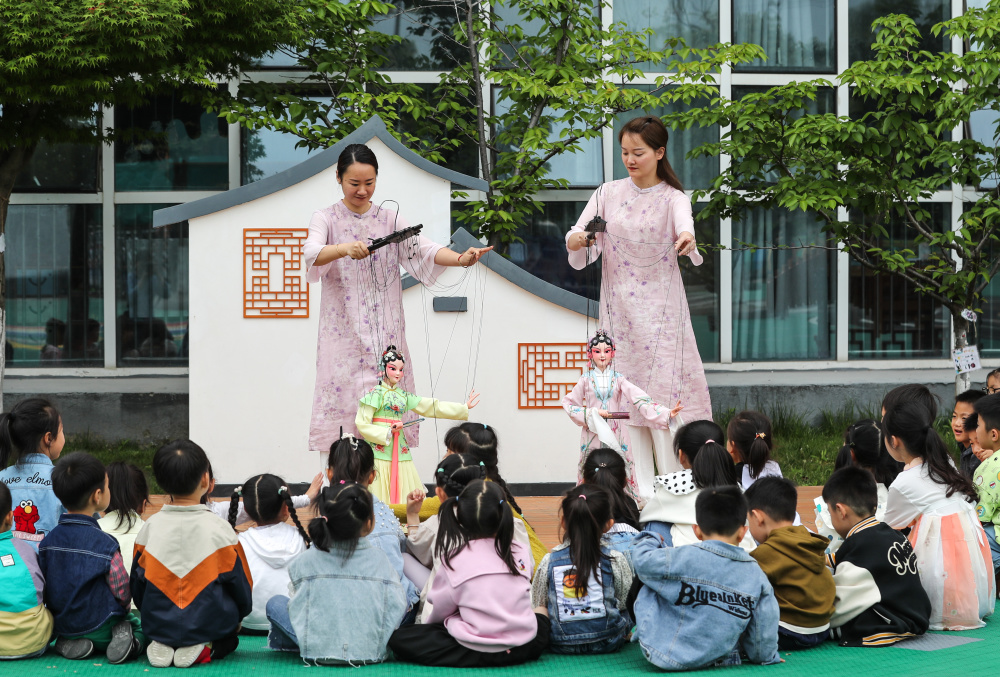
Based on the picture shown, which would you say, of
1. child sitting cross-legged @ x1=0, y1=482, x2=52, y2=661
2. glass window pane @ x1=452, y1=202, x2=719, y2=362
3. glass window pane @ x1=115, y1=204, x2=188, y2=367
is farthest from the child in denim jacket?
glass window pane @ x1=452, y1=202, x2=719, y2=362

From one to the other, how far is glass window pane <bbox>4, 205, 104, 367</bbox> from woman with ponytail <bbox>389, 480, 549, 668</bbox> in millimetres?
6418

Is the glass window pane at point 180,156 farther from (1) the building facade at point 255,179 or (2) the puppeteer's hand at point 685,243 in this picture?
(2) the puppeteer's hand at point 685,243

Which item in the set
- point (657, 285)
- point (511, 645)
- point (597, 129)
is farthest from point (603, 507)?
point (597, 129)

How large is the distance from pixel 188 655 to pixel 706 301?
6623 millimetres

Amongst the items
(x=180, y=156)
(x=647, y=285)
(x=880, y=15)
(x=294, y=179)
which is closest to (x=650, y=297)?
(x=647, y=285)

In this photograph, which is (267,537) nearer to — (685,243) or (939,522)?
(685,243)

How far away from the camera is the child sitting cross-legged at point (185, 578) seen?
10.3 feet

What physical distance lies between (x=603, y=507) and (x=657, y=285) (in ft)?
6.05

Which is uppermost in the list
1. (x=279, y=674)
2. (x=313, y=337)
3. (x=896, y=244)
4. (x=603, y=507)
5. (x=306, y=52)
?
(x=306, y=52)

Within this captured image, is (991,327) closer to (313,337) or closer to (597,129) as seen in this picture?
(597,129)

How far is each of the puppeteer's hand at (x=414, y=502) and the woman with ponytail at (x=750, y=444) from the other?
1308mm

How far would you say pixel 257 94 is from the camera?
802 cm

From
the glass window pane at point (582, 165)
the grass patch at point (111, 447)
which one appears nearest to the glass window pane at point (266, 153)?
the glass window pane at point (582, 165)

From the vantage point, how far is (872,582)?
10.8ft
